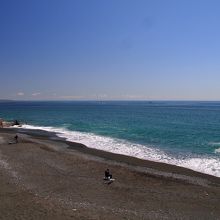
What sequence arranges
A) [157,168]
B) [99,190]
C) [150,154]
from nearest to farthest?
[99,190]
[157,168]
[150,154]

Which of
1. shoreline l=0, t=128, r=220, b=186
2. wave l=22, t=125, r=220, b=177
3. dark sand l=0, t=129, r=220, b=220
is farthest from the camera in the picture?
wave l=22, t=125, r=220, b=177

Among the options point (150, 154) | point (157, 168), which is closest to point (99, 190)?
point (157, 168)

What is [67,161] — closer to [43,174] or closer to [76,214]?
[43,174]

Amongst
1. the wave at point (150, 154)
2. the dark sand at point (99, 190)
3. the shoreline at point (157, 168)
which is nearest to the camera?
the dark sand at point (99, 190)

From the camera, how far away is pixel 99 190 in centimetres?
2153

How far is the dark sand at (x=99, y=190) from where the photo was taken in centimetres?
1703

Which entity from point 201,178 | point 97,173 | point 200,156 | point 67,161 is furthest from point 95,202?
point 200,156

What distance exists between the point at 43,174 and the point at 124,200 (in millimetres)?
8467

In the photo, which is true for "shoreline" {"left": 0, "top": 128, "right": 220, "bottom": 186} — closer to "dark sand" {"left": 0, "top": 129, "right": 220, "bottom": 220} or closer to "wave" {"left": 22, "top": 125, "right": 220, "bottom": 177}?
→ "dark sand" {"left": 0, "top": 129, "right": 220, "bottom": 220}

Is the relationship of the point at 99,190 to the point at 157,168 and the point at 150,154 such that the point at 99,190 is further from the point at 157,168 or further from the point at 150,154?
the point at 150,154

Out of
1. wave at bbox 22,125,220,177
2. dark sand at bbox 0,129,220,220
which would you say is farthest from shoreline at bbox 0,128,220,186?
wave at bbox 22,125,220,177

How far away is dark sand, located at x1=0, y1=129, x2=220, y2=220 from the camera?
17.0 metres

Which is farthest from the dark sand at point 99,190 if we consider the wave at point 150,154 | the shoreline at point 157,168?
the wave at point 150,154

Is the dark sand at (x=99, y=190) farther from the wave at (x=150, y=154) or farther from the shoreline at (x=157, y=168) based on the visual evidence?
the wave at (x=150, y=154)
